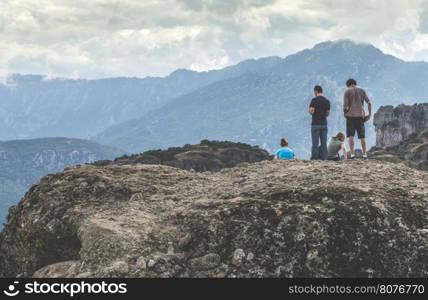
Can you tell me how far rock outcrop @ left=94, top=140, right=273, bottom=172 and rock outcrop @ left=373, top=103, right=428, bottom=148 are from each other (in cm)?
6823

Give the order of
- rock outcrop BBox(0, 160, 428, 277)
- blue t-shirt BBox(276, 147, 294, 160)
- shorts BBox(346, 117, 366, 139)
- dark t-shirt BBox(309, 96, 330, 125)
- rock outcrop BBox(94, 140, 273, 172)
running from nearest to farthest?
rock outcrop BBox(0, 160, 428, 277)
shorts BBox(346, 117, 366, 139)
dark t-shirt BBox(309, 96, 330, 125)
blue t-shirt BBox(276, 147, 294, 160)
rock outcrop BBox(94, 140, 273, 172)

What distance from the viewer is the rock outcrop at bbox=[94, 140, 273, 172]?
120912 millimetres

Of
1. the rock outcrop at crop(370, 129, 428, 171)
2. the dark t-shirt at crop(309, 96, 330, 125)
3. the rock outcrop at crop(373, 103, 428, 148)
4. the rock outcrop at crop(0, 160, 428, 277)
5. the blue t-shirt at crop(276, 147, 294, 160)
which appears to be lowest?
the rock outcrop at crop(0, 160, 428, 277)

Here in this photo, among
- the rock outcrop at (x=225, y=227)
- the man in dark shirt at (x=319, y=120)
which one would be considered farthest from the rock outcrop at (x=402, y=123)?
the rock outcrop at (x=225, y=227)

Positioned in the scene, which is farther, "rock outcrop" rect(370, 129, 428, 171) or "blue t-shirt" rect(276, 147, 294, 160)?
"rock outcrop" rect(370, 129, 428, 171)

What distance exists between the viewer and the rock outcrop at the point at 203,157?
120912 millimetres

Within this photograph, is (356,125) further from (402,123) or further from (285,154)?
(402,123)

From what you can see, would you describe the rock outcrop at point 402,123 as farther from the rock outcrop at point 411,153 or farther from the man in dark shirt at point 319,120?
the man in dark shirt at point 319,120

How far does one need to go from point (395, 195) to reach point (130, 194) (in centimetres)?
613

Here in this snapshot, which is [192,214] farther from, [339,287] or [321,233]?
[339,287]

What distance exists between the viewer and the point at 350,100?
60.4 feet

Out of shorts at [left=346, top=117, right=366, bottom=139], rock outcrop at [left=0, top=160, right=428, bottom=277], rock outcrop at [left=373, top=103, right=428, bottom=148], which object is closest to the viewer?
→ rock outcrop at [left=0, top=160, right=428, bottom=277]

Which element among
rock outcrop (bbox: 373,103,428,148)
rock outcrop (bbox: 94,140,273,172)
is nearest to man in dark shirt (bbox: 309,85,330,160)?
rock outcrop (bbox: 94,140,273,172)

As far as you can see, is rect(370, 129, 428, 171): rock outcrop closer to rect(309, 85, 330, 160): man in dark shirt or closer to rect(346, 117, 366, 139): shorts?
rect(309, 85, 330, 160): man in dark shirt
